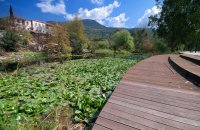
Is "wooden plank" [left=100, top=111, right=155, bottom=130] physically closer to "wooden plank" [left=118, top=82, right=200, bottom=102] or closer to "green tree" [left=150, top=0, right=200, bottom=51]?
"wooden plank" [left=118, top=82, right=200, bottom=102]

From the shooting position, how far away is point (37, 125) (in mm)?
2441

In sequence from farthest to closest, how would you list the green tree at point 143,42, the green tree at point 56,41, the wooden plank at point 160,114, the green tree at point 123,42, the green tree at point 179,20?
the green tree at point 123,42, the green tree at point 143,42, the green tree at point 179,20, the green tree at point 56,41, the wooden plank at point 160,114

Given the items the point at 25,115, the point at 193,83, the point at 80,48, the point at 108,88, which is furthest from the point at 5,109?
the point at 80,48

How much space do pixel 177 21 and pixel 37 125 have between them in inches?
843

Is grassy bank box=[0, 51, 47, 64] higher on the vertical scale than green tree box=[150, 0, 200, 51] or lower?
lower

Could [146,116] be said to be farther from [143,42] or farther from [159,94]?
[143,42]

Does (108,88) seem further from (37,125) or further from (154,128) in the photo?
(154,128)

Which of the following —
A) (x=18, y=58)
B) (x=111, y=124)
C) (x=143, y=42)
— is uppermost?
(x=143, y=42)

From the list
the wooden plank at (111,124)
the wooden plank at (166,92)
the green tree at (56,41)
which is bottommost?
the wooden plank at (111,124)

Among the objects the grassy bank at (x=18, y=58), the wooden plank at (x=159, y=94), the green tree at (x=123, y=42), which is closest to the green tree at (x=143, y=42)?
the green tree at (x=123, y=42)

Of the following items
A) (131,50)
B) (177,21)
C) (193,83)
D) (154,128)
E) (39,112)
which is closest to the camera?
(154,128)

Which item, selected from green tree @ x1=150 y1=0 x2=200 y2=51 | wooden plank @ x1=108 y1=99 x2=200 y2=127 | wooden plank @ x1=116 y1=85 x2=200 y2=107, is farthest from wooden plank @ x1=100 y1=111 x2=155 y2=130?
green tree @ x1=150 y1=0 x2=200 y2=51

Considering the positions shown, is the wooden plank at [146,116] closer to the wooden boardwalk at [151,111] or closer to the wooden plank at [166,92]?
the wooden boardwalk at [151,111]

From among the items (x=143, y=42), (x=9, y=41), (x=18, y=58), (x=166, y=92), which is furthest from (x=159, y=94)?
(x=143, y=42)
